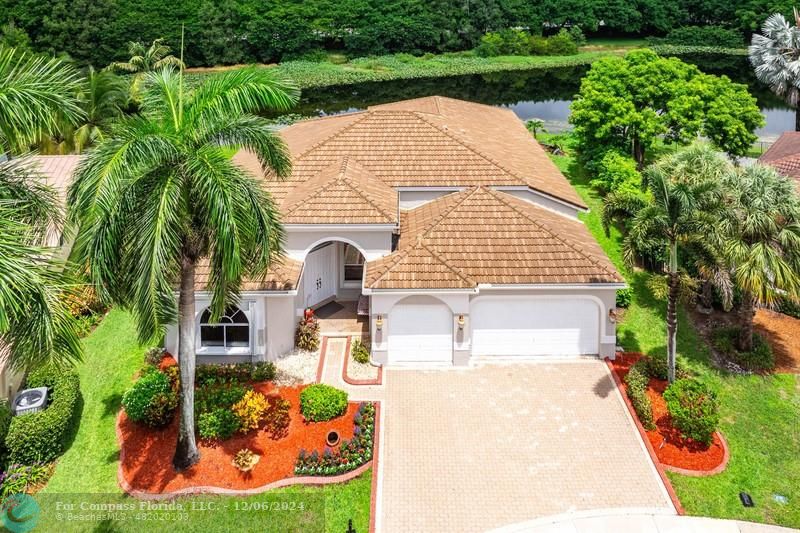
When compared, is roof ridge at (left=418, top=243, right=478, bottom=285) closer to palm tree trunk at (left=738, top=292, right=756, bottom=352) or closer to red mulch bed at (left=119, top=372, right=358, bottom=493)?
red mulch bed at (left=119, top=372, right=358, bottom=493)

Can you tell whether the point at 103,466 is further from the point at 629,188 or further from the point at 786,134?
the point at 786,134

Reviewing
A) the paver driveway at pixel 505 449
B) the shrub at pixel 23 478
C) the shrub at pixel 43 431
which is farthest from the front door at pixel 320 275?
the shrub at pixel 23 478

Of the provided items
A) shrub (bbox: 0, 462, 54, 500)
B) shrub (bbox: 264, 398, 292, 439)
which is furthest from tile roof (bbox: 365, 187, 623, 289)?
shrub (bbox: 0, 462, 54, 500)

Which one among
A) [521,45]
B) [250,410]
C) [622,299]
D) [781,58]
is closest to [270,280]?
[250,410]

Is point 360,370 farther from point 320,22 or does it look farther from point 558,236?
point 320,22

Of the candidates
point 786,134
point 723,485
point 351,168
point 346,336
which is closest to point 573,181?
point 786,134

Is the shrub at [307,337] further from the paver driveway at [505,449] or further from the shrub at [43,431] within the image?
the shrub at [43,431]
